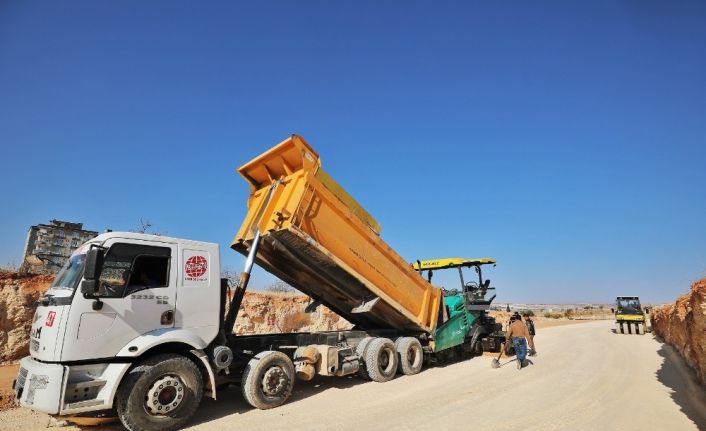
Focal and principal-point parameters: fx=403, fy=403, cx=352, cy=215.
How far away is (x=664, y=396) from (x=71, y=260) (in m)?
10.4

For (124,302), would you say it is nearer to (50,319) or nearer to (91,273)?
(91,273)

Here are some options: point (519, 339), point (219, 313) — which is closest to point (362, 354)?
point (219, 313)

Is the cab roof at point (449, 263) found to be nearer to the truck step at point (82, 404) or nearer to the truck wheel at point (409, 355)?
the truck wheel at point (409, 355)

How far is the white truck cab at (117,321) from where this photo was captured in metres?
5.07

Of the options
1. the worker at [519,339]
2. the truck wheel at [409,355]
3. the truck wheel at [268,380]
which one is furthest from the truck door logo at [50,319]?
the worker at [519,339]

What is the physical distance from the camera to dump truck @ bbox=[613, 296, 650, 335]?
78.9 ft

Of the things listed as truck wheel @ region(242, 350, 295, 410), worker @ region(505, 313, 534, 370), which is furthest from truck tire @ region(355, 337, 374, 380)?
worker @ region(505, 313, 534, 370)

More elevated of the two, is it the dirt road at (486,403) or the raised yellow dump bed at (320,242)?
the raised yellow dump bed at (320,242)

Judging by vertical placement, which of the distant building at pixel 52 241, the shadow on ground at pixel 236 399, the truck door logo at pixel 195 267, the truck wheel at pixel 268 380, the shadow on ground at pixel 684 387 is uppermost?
the distant building at pixel 52 241

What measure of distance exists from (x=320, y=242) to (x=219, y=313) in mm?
2168

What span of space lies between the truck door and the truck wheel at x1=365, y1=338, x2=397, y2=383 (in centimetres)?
446

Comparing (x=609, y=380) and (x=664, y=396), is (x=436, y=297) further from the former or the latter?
(x=664, y=396)

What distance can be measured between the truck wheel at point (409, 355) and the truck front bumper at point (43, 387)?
264 inches

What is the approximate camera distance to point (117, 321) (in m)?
5.47
